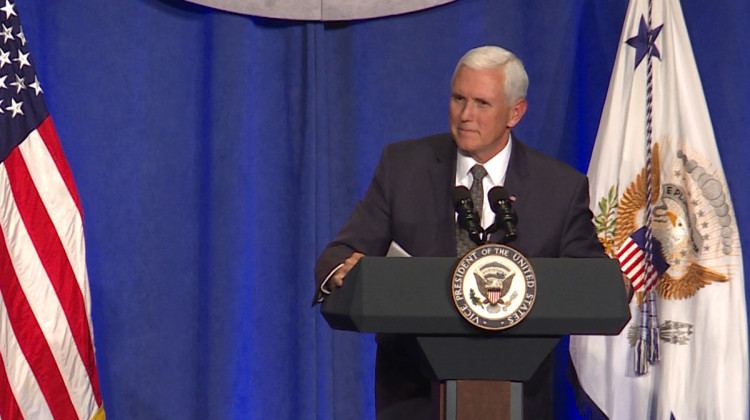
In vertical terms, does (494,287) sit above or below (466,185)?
below

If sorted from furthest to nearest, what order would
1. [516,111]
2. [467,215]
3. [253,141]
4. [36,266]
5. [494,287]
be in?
[253,141]
[36,266]
[516,111]
[467,215]
[494,287]

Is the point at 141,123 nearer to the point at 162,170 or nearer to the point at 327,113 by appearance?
the point at 162,170

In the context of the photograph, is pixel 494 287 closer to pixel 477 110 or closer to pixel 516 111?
pixel 477 110

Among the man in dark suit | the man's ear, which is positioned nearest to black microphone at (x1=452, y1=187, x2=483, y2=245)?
the man in dark suit

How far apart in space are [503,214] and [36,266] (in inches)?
80.7

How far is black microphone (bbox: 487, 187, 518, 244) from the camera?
1903 mm

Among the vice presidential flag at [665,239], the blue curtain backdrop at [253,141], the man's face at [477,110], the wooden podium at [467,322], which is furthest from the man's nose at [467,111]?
the blue curtain backdrop at [253,141]

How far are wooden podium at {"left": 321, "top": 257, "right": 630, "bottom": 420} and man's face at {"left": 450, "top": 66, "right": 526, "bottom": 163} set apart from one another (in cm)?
68

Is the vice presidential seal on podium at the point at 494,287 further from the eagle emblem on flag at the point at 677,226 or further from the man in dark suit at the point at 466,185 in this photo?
the eagle emblem on flag at the point at 677,226

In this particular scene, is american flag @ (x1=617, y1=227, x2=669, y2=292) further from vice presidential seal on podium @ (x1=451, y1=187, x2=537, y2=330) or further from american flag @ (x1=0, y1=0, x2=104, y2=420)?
american flag @ (x1=0, y1=0, x2=104, y2=420)

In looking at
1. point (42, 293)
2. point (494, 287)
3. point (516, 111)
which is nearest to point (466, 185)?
point (516, 111)

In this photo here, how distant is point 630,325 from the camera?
3.53 meters

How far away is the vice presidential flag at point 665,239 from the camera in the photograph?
3.41 m

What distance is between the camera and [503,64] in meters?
2.51
